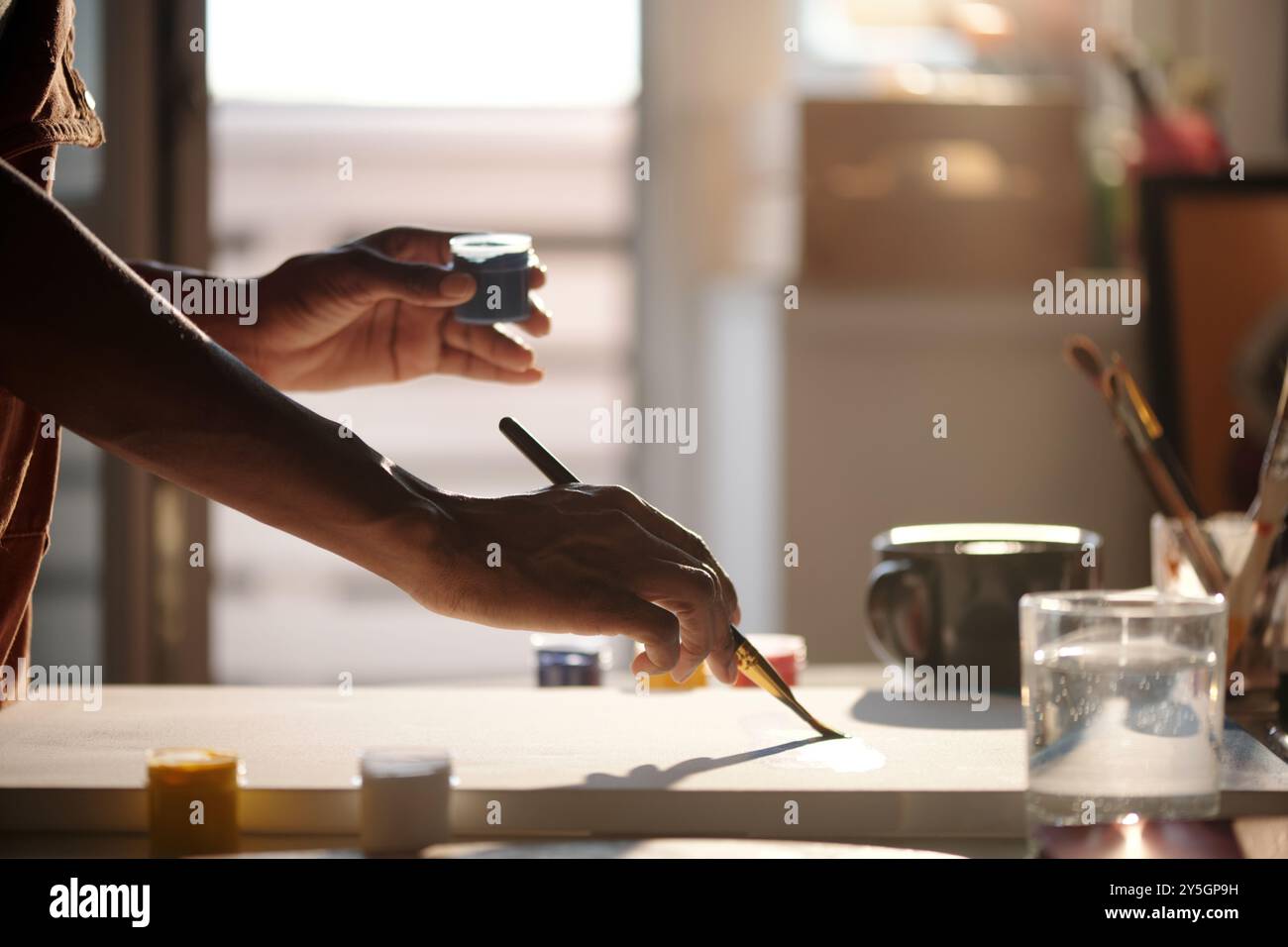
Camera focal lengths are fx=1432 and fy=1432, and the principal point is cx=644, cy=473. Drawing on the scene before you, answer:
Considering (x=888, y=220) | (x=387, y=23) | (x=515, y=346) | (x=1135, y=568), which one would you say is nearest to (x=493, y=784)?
(x=515, y=346)

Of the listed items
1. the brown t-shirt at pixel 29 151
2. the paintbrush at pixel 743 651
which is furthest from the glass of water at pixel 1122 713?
the brown t-shirt at pixel 29 151

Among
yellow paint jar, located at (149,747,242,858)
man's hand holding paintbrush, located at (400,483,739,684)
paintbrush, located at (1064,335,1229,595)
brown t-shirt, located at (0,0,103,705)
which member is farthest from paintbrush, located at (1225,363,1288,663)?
brown t-shirt, located at (0,0,103,705)

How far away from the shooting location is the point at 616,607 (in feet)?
2.31

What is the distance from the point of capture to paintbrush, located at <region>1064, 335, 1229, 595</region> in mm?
987

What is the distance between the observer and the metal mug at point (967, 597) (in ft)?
3.12

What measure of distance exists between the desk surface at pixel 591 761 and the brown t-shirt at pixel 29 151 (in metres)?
0.09

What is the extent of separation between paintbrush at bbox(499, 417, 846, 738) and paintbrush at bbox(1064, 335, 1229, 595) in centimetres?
33

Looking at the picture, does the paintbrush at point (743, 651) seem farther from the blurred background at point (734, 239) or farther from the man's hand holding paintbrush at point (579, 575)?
the blurred background at point (734, 239)

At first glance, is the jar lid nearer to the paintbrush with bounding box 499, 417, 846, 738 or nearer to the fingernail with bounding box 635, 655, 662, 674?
the paintbrush with bounding box 499, 417, 846, 738

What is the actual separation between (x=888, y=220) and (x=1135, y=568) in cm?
73

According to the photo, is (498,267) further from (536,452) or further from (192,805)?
(192,805)

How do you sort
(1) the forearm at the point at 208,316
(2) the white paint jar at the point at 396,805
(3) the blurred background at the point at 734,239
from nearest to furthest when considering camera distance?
1. (2) the white paint jar at the point at 396,805
2. (1) the forearm at the point at 208,316
3. (3) the blurred background at the point at 734,239

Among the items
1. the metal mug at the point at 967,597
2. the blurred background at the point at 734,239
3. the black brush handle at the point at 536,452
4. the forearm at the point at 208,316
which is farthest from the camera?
the blurred background at the point at 734,239

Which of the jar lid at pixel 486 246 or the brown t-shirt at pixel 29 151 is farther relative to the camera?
the jar lid at pixel 486 246
